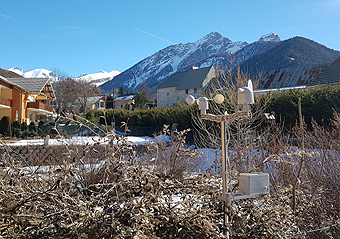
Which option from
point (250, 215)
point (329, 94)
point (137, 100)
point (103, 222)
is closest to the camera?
point (103, 222)

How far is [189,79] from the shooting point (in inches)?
1485

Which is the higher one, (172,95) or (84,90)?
(84,90)

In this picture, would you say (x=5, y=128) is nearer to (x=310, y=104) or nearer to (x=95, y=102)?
(x=310, y=104)

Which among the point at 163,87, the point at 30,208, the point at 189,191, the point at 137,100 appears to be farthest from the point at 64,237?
the point at 163,87

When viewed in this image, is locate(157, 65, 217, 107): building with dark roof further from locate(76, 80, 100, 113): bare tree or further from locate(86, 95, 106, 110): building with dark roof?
locate(86, 95, 106, 110): building with dark roof

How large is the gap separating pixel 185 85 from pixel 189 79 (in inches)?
40.5

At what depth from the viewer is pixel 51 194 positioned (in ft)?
5.41

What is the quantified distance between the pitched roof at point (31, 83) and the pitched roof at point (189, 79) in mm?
17221

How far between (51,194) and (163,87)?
39427mm

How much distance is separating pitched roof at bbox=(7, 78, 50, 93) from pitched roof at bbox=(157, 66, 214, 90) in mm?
17221

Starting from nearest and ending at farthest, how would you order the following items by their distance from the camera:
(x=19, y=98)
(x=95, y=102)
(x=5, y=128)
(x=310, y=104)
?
(x=310, y=104), (x=5, y=128), (x=19, y=98), (x=95, y=102)

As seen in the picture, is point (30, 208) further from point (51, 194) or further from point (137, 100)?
point (137, 100)

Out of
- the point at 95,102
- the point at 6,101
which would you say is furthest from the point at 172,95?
the point at 95,102

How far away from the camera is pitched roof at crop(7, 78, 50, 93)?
25.9 metres
